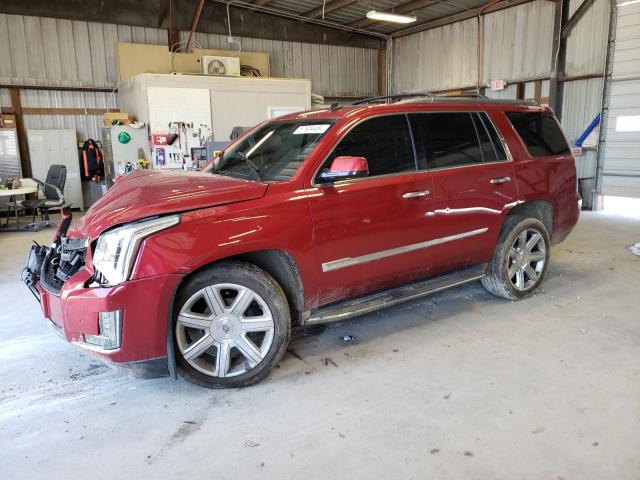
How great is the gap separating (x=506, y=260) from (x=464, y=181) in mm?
866

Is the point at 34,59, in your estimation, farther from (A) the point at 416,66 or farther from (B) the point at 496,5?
(B) the point at 496,5

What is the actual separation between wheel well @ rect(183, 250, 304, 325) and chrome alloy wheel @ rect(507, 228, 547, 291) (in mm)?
2024

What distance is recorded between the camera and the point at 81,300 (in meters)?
2.44

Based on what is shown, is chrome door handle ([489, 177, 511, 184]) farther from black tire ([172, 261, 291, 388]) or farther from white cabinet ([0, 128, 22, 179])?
white cabinet ([0, 128, 22, 179])

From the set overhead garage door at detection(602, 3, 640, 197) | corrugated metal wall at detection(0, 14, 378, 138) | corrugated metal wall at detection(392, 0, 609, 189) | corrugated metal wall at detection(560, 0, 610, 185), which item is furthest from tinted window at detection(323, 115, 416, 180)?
corrugated metal wall at detection(0, 14, 378, 138)

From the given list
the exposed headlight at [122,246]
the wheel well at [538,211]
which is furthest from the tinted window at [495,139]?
the exposed headlight at [122,246]

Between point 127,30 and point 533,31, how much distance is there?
9296 millimetres

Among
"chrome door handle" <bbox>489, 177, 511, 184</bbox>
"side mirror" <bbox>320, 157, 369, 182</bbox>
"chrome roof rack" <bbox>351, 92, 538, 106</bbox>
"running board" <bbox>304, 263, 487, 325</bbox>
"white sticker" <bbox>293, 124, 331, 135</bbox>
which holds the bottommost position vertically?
"running board" <bbox>304, 263, 487, 325</bbox>

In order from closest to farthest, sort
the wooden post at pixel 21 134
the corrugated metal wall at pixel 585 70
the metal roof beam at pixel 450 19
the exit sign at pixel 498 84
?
the corrugated metal wall at pixel 585 70
the wooden post at pixel 21 134
the metal roof beam at pixel 450 19
the exit sign at pixel 498 84

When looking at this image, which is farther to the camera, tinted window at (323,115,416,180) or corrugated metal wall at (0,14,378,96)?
corrugated metal wall at (0,14,378,96)

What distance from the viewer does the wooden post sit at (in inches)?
418

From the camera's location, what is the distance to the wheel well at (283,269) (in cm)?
286

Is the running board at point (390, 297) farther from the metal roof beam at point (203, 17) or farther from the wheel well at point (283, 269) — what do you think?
the metal roof beam at point (203, 17)

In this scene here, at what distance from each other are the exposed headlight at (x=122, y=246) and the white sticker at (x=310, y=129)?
1.17 metres
